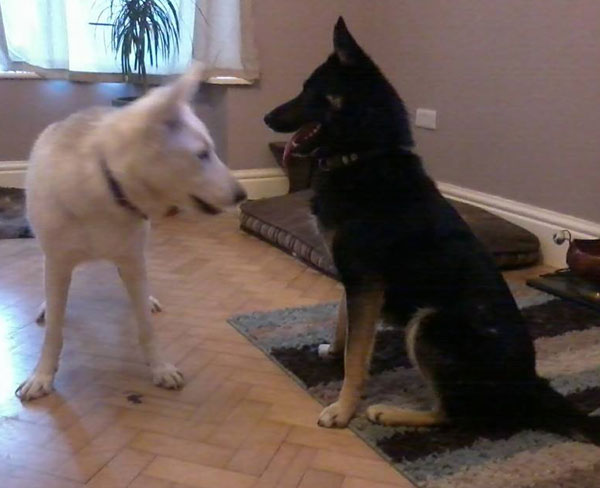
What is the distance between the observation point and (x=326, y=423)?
1.80m

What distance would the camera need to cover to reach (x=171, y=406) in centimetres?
190

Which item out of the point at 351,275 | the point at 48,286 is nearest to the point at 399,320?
the point at 351,275

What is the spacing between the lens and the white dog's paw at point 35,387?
74.7 inches

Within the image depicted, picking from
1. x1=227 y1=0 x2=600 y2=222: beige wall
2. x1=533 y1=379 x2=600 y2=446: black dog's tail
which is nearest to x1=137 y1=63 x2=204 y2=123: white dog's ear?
x1=533 y1=379 x2=600 y2=446: black dog's tail

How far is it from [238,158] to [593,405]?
2.83 m

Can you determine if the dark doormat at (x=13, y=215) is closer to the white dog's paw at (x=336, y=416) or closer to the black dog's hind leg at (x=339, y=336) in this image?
the black dog's hind leg at (x=339, y=336)

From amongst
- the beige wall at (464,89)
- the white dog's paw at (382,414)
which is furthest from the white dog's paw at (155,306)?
the beige wall at (464,89)

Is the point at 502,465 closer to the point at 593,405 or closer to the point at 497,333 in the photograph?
the point at 497,333

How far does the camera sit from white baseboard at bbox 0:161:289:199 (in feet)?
13.5

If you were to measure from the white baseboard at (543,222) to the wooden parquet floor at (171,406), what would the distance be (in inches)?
41.3

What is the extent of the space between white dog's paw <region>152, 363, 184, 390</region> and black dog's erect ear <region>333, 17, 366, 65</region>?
97 cm

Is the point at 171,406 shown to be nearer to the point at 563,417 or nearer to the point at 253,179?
the point at 563,417

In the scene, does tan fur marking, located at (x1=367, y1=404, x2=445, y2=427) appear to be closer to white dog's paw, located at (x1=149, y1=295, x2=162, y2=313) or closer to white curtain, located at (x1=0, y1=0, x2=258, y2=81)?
white dog's paw, located at (x1=149, y1=295, x2=162, y2=313)

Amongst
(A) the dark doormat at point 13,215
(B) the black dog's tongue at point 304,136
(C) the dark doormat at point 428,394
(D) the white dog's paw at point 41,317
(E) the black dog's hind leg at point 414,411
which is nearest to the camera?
(C) the dark doormat at point 428,394
